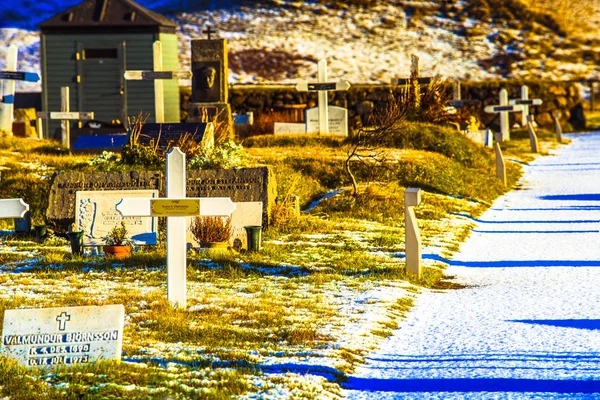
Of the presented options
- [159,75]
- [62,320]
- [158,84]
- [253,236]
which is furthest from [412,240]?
[158,84]

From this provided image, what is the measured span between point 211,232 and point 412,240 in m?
3.03

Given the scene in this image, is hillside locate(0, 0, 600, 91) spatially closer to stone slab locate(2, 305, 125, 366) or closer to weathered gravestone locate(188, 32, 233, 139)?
weathered gravestone locate(188, 32, 233, 139)

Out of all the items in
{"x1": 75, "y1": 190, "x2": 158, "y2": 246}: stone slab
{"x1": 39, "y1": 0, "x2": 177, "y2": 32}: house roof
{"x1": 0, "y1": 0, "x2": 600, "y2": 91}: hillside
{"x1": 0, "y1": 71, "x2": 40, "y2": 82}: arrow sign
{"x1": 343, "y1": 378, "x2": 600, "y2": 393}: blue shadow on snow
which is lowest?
{"x1": 343, "y1": 378, "x2": 600, "y2": 393}: blue shadow on snow

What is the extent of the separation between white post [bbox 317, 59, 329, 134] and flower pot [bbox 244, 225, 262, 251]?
48.4 feet

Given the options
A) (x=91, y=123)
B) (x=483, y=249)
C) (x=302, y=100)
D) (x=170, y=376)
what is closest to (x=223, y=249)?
(x=483, y=249)

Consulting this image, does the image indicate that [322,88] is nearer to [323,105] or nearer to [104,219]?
[323,105]

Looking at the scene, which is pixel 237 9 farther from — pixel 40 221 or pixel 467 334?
pixel 467 334

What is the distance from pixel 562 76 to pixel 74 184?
46030mm

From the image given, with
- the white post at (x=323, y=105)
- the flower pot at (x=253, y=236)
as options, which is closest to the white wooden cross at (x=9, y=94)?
the white post at (x=323, y=105)

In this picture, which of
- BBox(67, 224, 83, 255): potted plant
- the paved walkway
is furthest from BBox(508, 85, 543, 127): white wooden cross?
BBox(67, 224, 83, 255): potted plant

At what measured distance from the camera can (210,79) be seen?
23766 millimetres

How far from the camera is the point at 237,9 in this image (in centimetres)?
6272

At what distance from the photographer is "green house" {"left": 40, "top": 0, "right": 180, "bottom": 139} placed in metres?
32.6

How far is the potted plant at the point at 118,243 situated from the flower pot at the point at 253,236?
4.82 feet
